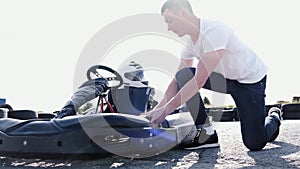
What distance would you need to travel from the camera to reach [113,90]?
3133 mm

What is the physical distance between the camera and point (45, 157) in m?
2.12

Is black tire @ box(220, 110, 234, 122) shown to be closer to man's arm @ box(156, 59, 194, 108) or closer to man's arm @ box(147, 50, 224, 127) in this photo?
man's arm @ box(156, 59, 194, 108)

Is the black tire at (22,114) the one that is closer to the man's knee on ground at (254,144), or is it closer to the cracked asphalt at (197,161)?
the cracked asphalt at (197,161)

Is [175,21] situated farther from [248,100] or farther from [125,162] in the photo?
[125,162]

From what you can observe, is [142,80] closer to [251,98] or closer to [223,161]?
[251,98]

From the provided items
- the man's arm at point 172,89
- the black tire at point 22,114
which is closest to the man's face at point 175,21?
the man's arm at point 172,89

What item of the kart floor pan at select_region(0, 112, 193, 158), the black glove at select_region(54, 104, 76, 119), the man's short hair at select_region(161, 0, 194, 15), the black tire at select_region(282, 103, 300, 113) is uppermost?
the man's short hair at select_region(161, 0, 194, 15)

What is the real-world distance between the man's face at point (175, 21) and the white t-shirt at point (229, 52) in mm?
115

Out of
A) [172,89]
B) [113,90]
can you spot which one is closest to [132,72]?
[113,90]

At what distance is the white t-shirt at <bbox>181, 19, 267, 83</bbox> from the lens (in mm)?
2518

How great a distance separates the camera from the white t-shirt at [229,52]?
2.52 meters

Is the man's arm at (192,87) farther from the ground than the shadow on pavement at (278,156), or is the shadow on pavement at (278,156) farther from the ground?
the man's arm at (192,87)

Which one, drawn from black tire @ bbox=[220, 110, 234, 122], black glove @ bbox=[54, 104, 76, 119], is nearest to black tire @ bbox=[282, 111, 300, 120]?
black tire @ bbox=[220, 110, 234, 122]

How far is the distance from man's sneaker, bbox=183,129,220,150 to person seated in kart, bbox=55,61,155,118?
40 centimetres
